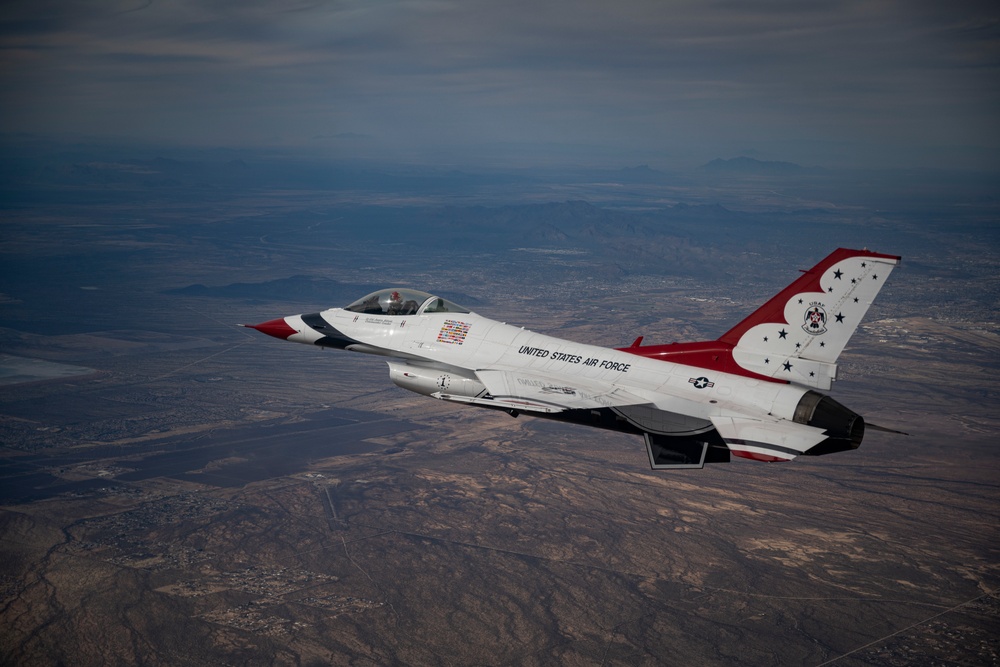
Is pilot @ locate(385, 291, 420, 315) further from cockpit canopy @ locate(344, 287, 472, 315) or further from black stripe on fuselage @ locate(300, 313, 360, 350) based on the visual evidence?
black stripe on fuselage @ locate(300, 313, 360, 350)

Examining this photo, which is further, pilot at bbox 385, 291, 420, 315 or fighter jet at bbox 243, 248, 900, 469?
pilot at bbox 385, 291, 420, 315

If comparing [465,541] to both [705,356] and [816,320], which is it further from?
[816,320]

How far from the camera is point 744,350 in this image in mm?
27047

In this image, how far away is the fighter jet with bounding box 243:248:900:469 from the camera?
2461 centimetres

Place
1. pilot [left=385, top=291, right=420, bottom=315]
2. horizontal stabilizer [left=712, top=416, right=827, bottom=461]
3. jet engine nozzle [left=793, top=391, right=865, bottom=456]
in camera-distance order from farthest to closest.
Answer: pilot [left=385, top=291, right=420, bottom=315] → jet engine nozzle [left=793, top=391, right=865, bottom=456] → horizontal stabilizer [left=712, top=416, right=827, bottom=461]

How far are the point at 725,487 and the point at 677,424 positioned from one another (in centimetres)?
8974

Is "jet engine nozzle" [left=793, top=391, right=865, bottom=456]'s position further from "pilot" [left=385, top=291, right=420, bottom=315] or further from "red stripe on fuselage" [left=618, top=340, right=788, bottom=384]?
"pilot" [left=385, top=291, right=420, bottom=315]

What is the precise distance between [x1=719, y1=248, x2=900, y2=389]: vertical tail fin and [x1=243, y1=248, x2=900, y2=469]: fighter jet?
3 centimetres

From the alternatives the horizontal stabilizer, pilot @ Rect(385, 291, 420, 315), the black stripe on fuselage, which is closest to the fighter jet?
the horizontal stabilizer

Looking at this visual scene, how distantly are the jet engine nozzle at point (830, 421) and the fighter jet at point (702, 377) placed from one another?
0.10 feet

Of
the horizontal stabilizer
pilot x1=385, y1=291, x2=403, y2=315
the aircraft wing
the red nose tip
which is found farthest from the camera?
the red nose tip

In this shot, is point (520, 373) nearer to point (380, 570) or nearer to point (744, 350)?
point (744, 350)

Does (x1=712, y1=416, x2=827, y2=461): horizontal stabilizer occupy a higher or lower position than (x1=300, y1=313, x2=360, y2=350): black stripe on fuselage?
lower

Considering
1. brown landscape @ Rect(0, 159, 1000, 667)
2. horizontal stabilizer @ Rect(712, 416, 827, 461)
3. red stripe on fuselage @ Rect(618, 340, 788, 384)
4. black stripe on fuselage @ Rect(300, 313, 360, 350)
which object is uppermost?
red stripe on fuselage @ Rect(618, 340, 788, 384)
